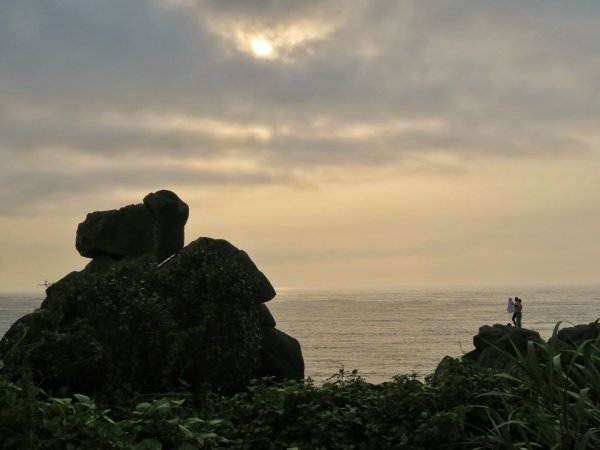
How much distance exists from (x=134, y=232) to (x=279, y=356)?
610 cm

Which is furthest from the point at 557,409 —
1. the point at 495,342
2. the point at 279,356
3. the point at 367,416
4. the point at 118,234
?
the point at 118,234

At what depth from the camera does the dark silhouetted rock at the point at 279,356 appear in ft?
64.2

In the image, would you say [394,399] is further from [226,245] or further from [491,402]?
[226,245]

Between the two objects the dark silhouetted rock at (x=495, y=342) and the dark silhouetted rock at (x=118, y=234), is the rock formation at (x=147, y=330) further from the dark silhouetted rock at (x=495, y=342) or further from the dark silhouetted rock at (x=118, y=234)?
the dark silhouetted rock at (x=495, y=342)

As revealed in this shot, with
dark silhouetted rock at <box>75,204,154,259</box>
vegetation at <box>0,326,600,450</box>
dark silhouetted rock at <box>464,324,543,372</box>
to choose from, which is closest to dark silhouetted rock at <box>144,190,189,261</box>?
dark silhouetted rock at <box>75,204,154,259</box>

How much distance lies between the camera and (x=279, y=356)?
65.3 feet

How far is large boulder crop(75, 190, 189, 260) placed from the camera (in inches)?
857

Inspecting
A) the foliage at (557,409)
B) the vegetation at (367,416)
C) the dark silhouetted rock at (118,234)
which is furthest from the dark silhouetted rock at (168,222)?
the foliage at (557,409)

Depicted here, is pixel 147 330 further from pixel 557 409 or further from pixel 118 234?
pixel 118 234

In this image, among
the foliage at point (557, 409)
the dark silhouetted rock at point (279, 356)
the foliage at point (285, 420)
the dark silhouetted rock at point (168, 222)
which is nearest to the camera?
the foliage at point (557, 409)

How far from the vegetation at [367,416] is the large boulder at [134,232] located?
1031 cm

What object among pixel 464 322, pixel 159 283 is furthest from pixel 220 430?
pixel 464 322

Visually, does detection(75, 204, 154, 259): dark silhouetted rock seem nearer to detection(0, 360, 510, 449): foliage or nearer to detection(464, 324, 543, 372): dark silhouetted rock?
detection(0, 360, 510, 449): foliage

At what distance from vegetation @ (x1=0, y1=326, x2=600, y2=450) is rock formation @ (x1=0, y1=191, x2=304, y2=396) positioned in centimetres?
184
